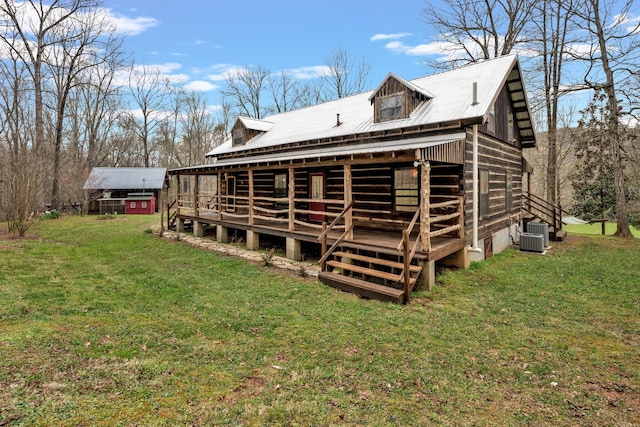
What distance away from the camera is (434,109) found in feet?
36.9

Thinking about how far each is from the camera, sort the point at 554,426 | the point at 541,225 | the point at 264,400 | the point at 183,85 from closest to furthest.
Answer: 1. the point at 554,426
2. the point at 264,400
3. the point at 541,225
4. the point at 183,85

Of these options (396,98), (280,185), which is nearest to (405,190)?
(396,98)

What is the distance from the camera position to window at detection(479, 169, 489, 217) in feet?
36.7

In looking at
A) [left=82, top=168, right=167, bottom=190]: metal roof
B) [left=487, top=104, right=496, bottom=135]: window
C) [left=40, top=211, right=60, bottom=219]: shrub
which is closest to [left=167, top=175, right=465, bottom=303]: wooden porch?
[left=487, top=104, right=496, bottom=135]: window

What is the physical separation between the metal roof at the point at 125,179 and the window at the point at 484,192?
26.8 metres

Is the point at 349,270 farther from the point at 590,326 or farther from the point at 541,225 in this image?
the point at 541,225

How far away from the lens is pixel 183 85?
4288 cm

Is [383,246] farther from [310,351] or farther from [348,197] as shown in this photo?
[310,351]

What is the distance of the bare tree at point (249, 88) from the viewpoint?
39.8 m

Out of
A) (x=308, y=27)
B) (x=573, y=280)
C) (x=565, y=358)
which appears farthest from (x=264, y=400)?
(x=308, y=27)

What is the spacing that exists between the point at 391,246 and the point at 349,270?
4.52 ft

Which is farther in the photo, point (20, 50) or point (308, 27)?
point (308, 27)

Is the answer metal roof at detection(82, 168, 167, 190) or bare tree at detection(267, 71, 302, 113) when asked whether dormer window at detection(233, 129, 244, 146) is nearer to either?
metal roof at detection(82, 168, 167, 190)

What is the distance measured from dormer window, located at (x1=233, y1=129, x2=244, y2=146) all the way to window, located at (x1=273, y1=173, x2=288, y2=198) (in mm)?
4673
